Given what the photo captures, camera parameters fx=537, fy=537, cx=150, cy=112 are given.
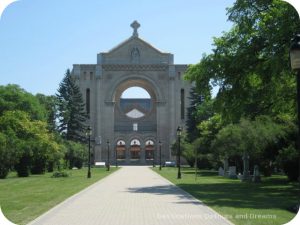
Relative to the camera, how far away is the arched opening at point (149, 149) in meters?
101

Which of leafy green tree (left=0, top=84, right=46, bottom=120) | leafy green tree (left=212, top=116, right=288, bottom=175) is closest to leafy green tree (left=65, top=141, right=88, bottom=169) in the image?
leafy green tree (left=0, top=84, right=46, bottom=120)

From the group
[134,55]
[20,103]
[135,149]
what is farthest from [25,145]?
[135,149]

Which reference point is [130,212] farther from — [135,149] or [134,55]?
[135,149]

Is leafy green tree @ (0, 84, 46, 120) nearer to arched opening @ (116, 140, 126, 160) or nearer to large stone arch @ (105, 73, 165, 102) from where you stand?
large stone arch @ (105, 73, 165, 102)

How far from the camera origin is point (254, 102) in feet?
89.7

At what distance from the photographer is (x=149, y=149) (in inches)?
4043

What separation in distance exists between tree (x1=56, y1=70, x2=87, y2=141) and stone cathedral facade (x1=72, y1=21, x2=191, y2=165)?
9479 mm

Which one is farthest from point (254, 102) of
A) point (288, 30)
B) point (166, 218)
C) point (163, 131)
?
point (163, 131)

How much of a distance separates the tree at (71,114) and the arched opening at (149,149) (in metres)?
16.6

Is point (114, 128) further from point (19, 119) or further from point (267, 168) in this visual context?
point (267, 168)

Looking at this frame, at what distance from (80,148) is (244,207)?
58.0m

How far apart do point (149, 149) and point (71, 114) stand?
22810 millimetres

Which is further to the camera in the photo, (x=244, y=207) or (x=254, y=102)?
(x=254, y=102)

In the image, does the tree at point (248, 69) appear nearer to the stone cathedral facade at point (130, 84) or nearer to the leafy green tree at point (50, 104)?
the leafy green tree at point (50, 104)
